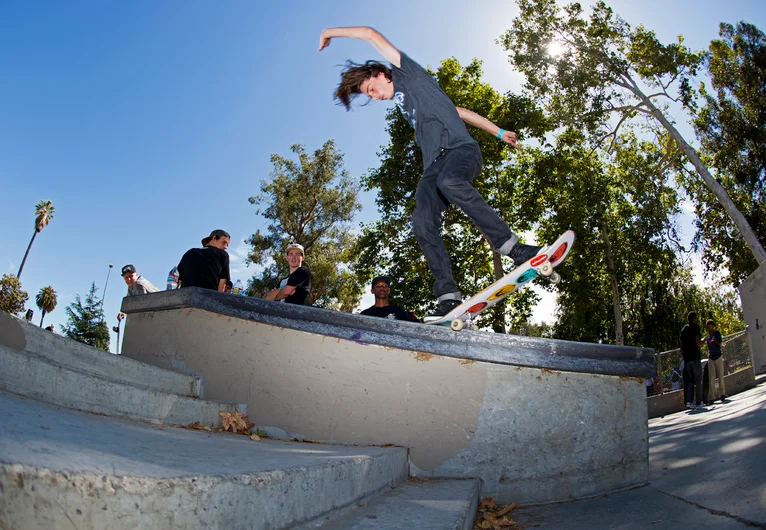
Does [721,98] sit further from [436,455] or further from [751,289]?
[436,455]

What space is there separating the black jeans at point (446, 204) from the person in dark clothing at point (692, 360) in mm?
7644

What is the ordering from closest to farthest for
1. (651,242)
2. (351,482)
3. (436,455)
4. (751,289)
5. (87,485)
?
(87,485) → (351,482) → (436,455) → (751,289) → (651,242)

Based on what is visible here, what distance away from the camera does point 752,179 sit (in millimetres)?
22766

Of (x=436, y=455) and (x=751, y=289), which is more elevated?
(x=751, y=289)

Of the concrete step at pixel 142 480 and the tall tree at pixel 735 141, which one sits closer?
the concrete step at pixel 142 480

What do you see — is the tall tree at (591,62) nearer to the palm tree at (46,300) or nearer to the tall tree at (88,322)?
the tall tree at (88,322)

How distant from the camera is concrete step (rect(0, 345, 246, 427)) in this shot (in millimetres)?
1990

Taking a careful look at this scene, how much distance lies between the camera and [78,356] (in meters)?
2.82

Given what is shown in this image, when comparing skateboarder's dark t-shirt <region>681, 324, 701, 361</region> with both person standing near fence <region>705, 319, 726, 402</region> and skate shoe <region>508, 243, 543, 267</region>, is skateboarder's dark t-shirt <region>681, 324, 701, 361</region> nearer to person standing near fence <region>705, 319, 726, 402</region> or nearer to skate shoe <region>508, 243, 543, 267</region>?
person standing near fence <region>705, 319, 726, 402</region>

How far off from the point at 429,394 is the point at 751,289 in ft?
53.9

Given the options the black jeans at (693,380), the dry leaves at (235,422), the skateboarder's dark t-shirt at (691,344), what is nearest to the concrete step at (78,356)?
the dry leaves at (235,422)

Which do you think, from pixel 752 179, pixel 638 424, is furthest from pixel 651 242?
pixel 638 424

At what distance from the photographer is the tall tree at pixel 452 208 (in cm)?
2169

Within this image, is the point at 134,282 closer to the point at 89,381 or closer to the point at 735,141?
the point at 89,381
